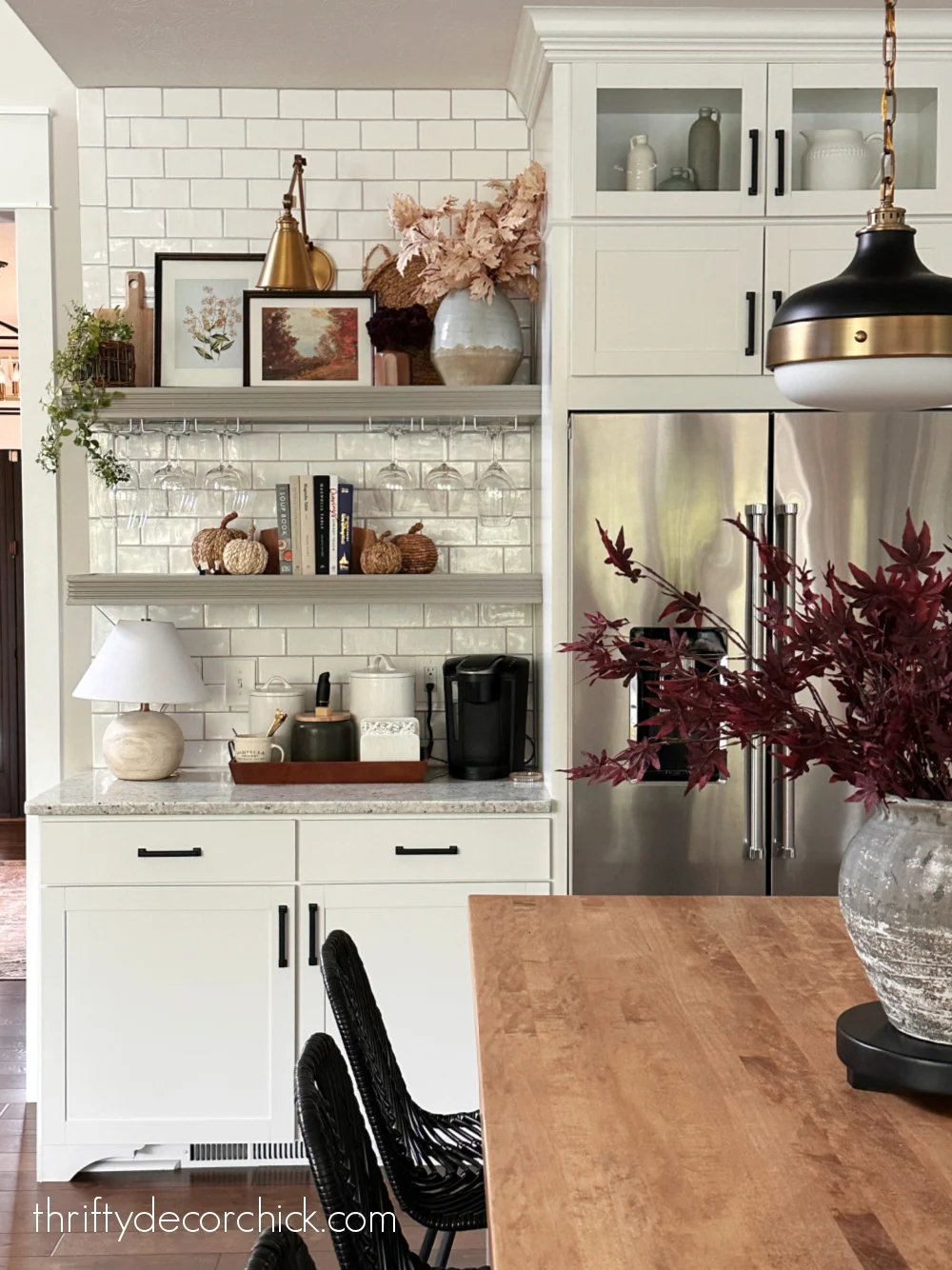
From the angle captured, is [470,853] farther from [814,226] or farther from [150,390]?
[814,226]

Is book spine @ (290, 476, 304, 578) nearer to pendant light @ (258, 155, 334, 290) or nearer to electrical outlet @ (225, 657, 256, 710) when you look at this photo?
electrical outlet @ (225, 657, 256, 710)

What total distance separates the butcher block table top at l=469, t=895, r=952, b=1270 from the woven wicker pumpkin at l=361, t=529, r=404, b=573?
1741mm

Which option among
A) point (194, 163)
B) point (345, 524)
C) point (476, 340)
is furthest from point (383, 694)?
point (194, 163)

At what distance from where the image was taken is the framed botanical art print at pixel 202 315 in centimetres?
391

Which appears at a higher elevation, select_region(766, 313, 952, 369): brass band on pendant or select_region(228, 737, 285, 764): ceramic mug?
select_region(766, 313, 952, 369): brass band on pendant

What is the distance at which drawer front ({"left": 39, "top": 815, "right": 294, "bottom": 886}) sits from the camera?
3424mm

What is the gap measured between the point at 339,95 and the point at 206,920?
246cm

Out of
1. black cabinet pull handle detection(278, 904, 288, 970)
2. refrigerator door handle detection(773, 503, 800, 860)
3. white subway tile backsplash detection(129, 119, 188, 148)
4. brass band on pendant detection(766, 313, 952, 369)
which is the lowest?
black cabinet pull handle detection(278, 904, 288, 970)

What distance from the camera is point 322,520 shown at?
12.6 feet

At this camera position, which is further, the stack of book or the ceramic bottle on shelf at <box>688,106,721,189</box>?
the stack of book

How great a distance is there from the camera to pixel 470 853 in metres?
3.46

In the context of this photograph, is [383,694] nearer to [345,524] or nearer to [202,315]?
[345,524]

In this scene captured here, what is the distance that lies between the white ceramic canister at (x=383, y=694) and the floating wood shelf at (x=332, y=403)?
0.75 meters

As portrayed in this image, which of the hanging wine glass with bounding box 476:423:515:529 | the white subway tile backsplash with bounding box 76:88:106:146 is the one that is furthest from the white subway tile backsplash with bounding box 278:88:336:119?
the hanging wine glass with bounding box 476:423:515:529
